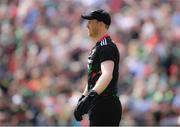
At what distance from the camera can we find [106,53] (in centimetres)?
719

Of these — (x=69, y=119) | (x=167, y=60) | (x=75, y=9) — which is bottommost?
(x=69, y=119)

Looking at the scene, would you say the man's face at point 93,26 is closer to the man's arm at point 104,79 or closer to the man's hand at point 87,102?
the man's arm at point 104,79

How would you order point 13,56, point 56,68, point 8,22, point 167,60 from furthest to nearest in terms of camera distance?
point 8,22 < point 13,56 < point 56,68 < point 167,60

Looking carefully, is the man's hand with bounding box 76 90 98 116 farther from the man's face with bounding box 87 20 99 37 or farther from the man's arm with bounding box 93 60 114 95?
the man's face with bounding box 87 20 99 37

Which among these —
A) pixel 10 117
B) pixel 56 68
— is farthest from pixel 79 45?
pixel 10 117

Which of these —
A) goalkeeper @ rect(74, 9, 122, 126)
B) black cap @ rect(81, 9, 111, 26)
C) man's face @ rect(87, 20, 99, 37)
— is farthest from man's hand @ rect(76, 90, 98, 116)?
black cap @ rect(81, 9, 111, 26)

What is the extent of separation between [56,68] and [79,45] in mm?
709

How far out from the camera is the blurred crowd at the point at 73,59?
43.3 ft

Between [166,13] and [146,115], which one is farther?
[166,13]

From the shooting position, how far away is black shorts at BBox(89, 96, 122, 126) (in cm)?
728

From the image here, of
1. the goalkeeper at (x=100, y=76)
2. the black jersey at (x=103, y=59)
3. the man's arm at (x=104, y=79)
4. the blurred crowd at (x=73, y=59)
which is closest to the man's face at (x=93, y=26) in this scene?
the goalkeeper at (x=100, y=76)

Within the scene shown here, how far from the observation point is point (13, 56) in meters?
16.2

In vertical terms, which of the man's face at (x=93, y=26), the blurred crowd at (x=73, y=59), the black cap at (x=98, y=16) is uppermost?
the black cap at (x=98, y=16)

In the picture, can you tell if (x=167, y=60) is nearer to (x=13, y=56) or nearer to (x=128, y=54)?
(x=128, y=54)
